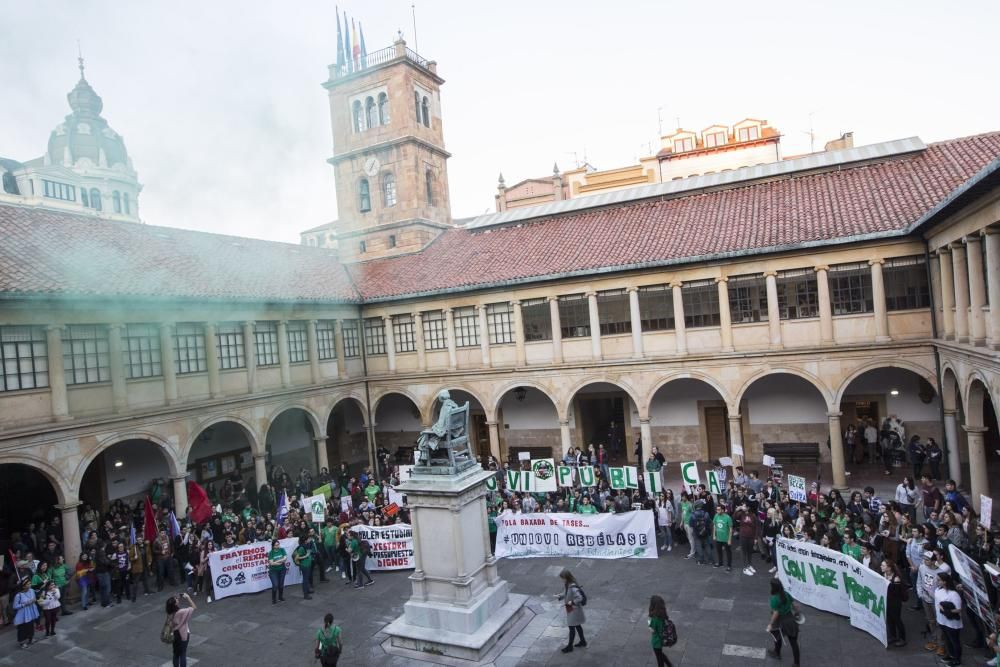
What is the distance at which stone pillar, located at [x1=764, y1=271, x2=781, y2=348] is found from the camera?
23.5 m

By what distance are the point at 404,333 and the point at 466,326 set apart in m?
3.21

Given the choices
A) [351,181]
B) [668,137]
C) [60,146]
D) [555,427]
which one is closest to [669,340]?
[555,427]

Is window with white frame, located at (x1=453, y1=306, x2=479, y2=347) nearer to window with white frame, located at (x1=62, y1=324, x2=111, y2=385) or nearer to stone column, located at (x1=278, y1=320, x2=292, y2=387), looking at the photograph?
stone column, located at (x1=278, y1=320, x2=292, y2=387)

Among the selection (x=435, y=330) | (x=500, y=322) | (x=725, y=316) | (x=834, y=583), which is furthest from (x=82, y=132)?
(x=834, y=583)

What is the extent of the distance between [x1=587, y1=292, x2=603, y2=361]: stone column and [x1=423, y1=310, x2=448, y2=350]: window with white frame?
Result: 6484mm

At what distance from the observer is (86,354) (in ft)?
65.0

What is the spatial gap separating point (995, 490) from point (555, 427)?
615 inches

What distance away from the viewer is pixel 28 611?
49.0 ft

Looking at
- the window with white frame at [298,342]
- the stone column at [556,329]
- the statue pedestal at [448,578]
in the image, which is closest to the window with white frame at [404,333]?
the window with white frame at [298,342]

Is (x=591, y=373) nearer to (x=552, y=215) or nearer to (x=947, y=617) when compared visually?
(x=552, y=215)

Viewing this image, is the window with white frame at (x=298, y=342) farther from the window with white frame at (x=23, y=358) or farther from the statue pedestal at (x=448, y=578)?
the statue pedestal at (x=448, y=578)

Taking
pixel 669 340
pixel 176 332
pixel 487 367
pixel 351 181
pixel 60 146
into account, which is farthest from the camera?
pixel 60 146

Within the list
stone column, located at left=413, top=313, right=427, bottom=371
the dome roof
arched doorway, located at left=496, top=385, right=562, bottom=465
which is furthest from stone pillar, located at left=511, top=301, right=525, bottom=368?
the dome roof

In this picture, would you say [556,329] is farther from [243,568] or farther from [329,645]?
[329,645]
